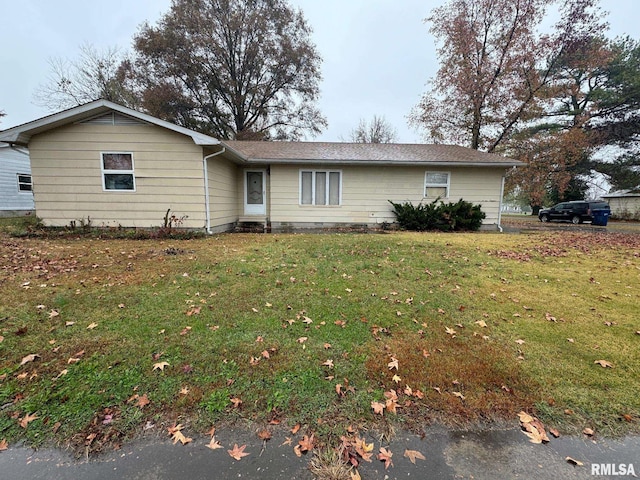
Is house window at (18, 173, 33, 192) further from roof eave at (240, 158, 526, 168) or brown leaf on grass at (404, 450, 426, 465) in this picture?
brown leaf on grass at (404, 450, 426, 465)

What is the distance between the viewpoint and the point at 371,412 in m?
2.10

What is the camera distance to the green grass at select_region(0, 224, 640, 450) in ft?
6.89

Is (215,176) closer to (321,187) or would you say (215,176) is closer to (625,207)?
(321,187)

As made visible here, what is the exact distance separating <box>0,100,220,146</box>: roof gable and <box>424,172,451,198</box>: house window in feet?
27.1

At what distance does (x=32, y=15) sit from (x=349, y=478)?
82.8ft

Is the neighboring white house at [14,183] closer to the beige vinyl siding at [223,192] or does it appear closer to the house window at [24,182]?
the house window at [24,182]

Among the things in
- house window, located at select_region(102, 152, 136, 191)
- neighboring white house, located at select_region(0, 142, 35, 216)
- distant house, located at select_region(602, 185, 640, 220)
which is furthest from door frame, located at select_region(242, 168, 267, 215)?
distant house, located at select_region(602, 185, 640, 220)

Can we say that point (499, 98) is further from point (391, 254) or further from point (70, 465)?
point (70, 465)

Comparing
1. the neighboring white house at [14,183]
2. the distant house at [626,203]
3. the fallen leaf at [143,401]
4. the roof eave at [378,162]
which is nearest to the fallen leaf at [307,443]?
the fallen leaf at [143,401]

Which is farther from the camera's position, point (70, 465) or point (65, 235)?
point (65, 235)

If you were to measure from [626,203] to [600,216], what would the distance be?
12.5 m

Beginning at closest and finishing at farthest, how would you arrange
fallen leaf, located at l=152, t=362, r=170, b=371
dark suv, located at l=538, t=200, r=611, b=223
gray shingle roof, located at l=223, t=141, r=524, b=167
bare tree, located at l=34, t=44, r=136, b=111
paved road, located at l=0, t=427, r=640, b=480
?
paved road, located at l=0, t=427, r=640, b=480 < fallen leaf, located at l=152, t=362, r=170, b=371 < gray shingle roof, located at l=223, t=141, r=524, b=167 < dark suv, located at l=538, t=200, r=611, b=223 < bare tree, located at l=34, t=44, r=136, b=111

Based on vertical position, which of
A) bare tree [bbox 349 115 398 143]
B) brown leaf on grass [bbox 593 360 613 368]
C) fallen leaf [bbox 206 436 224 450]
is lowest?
fallen leaf [bbox 206 436 224 450]

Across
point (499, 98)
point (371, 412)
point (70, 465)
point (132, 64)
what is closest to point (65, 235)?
point (70, 465)
